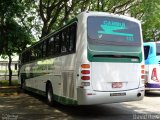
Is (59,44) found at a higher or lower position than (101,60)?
higher

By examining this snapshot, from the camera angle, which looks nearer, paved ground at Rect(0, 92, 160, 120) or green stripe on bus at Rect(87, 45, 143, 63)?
green stripe on bus at Rect(87, 45, 143, 63)

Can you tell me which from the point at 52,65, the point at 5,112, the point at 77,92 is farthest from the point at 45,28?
the point at 77,92

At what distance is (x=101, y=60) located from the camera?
10609mm

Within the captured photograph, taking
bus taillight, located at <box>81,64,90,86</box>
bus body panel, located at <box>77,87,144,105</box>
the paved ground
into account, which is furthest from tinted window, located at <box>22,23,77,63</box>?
the paved ground

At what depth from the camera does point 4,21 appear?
63.1ft

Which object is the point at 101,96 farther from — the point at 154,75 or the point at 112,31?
the point at 154,75

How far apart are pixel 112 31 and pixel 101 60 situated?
1.10 m

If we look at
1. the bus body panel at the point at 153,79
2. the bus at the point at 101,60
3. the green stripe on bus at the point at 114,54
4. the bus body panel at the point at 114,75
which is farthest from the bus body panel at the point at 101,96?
the bus body panel at the point at 153,79

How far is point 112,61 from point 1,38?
1166 cm

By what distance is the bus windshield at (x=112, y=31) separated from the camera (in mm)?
10703

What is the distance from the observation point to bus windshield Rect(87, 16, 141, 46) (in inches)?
421

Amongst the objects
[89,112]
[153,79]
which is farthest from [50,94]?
[153,79]

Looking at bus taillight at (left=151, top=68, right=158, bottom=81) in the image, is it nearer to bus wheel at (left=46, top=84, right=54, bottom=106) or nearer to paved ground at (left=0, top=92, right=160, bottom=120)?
paved ground at (left=0, top=92, right=160, bottom=120)

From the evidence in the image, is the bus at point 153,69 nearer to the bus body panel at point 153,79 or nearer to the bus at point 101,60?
the bus body panel at point 153,79
